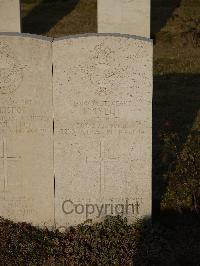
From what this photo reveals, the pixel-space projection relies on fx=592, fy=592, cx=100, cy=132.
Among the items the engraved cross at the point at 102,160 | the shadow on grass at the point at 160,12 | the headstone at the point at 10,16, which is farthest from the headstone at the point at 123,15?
the engraved cross at the point at 102,160

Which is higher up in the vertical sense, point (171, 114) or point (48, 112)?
point (171, 114)

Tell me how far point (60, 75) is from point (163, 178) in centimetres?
214

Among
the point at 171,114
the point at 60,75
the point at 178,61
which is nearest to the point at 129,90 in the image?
the point at 60,75

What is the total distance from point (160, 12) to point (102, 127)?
543 inches

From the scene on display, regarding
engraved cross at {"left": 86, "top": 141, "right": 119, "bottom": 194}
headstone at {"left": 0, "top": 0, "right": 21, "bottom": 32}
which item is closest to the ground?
engraved cross at {"left": 86, "top": 141, "right": 119, "bottom": 194}

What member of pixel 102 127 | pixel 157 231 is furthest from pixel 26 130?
pixel 157 231

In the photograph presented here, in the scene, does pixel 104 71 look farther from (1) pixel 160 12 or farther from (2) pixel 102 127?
(1) pixel 160 12

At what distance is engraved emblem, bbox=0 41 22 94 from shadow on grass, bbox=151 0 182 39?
1079cm

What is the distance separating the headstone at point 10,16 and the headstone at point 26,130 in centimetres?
869

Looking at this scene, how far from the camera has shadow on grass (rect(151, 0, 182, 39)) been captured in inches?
663

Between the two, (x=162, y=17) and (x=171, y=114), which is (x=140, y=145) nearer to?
(x=171, y=114)

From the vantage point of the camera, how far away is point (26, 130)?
548 centimetres

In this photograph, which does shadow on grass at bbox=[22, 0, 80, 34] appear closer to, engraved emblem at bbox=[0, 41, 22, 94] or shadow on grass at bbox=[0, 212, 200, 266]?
engraved emblem at bbox=[0, 41, 22, 94]

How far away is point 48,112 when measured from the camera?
542 centimetres
